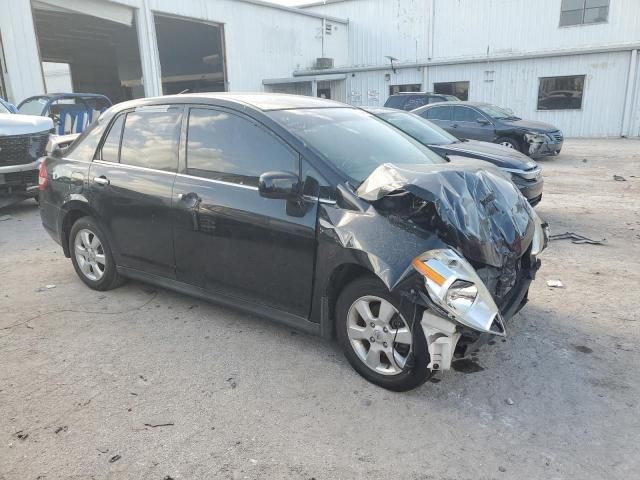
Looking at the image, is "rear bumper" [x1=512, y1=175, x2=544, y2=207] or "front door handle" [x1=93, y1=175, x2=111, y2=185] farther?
"rear bumper" [x1=512, y1=175, x2=544, y2=207]

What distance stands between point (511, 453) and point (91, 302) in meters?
3.72

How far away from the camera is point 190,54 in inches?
1064

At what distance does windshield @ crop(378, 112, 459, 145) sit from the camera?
805 cm

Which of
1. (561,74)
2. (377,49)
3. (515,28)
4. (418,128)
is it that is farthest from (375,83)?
(418,128)

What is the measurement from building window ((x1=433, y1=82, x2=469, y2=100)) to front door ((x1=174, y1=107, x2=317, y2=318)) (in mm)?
22302

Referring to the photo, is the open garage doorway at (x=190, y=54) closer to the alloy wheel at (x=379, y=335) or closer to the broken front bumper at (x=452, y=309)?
the alloy wheel at (x=379, y=335)

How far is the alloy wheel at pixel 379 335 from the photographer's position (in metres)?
3.05

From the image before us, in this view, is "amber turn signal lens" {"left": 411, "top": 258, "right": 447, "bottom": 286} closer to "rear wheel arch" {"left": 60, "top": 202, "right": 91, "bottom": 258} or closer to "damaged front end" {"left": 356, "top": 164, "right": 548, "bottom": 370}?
"damaged front end" {"left": 356, "top": 164, "right": 548, "bottom": 370}

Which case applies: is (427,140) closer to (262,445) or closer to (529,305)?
(529,305)

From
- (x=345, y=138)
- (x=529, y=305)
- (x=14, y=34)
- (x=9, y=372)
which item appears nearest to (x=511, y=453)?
(x=529, y=305)

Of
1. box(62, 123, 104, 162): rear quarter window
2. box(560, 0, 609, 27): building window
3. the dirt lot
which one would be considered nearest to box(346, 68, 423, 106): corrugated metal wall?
box(560, 0, 609, 27): building window

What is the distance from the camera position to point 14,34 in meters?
14.2

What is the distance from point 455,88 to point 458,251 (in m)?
23.3

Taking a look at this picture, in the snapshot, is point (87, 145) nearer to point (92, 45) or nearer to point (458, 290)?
point (458, 290)
